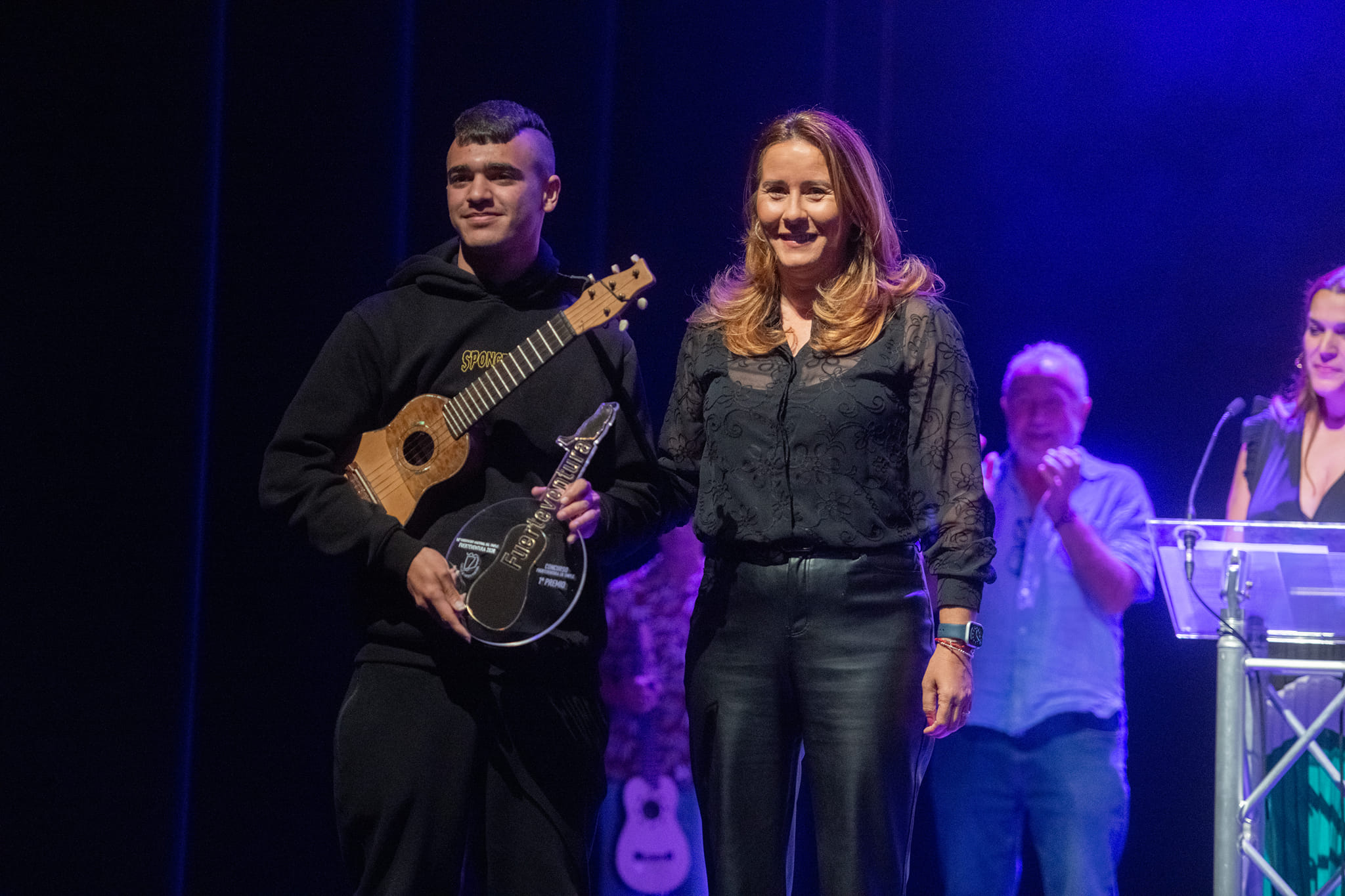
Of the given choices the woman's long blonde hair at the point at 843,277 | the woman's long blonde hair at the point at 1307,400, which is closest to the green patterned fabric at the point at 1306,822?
the woman's long blonde hair at the point at 1307,400

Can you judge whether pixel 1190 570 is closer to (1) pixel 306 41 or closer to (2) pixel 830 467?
(2) pixel 830 467

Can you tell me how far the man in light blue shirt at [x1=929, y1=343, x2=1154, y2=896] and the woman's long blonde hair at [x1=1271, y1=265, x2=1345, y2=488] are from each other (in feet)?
Answer: 1.59

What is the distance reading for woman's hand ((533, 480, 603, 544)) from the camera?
2.05 m

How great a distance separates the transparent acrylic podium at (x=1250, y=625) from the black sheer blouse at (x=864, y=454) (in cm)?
70

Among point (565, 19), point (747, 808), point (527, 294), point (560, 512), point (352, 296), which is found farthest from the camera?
point (565, 19)

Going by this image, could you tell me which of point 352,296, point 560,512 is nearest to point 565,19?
point 352,296

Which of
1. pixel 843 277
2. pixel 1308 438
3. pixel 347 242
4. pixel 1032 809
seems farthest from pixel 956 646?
pixel 347 242

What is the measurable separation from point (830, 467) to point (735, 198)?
6.63 feet

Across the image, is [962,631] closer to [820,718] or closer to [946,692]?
[946,692]

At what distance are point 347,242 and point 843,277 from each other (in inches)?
65.7

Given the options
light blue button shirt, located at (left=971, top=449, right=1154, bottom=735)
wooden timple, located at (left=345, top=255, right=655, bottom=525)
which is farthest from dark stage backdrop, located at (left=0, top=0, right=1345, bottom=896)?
wooden timple, located at (left=345, top=255, right=655, bottom=525)

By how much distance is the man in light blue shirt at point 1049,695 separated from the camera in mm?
3102

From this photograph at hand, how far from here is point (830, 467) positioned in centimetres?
194

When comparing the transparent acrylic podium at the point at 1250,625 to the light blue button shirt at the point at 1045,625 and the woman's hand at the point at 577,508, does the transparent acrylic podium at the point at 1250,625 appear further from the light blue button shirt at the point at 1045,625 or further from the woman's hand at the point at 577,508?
the woman's hand at the point at 577,508
